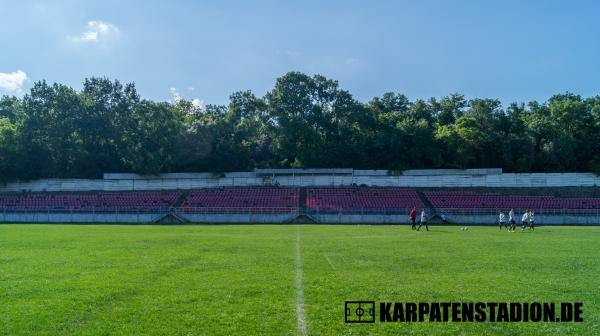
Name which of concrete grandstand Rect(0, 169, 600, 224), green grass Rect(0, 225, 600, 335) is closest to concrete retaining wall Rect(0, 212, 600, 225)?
concrete grandstand Rect(0, 169, 600, 224)

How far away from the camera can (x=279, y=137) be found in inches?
2805

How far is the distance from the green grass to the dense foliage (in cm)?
4927

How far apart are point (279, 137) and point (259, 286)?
6022 centimetres

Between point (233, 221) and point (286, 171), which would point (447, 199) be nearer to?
point (286, 171)

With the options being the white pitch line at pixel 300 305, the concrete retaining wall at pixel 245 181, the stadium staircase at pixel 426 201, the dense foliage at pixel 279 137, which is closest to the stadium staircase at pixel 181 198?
the concrete retaining wall at pixel 245 181

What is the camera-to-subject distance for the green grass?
824 centimetres

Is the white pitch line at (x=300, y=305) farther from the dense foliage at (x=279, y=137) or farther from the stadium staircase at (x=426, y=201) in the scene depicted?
the dense foliage at (x=279, y=137)

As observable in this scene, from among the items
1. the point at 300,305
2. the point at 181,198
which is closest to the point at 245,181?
the point at 181,198

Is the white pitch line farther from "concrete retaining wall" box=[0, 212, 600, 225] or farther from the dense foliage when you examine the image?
the dense foliage

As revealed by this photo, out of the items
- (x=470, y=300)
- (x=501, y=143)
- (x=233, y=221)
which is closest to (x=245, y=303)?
(x=470, y=300)

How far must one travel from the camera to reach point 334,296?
34.0 ft

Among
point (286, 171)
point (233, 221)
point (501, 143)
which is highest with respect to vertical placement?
point (501, 143)

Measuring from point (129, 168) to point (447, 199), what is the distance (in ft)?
142

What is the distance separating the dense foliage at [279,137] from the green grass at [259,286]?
49273mm
